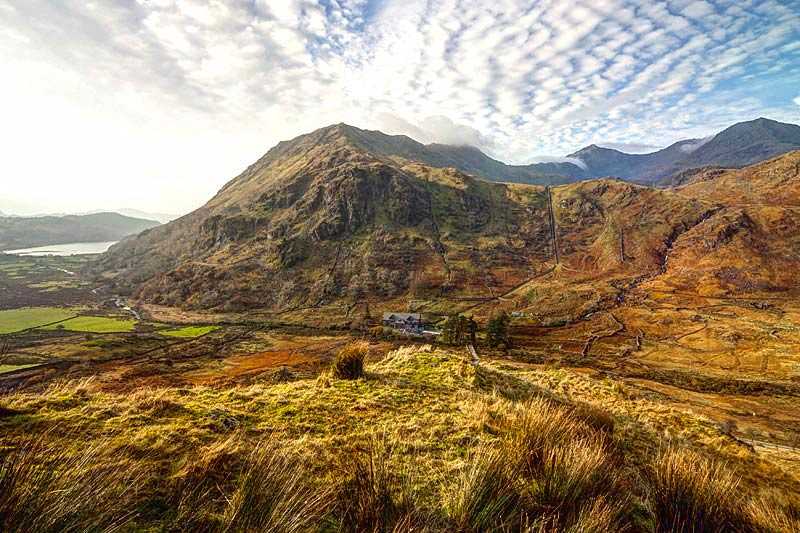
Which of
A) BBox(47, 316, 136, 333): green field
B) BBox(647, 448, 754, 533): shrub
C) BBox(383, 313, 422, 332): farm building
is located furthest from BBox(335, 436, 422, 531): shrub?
BBox(47, 316, 136, 333): green field

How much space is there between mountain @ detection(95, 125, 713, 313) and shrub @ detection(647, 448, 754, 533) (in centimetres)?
10477

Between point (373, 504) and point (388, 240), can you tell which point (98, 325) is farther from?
point (373, 504)

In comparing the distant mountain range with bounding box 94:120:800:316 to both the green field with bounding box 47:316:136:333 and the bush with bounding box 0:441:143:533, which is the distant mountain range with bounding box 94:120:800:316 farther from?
the bush with bounding box 0:441:143:533

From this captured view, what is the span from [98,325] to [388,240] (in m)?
88.0

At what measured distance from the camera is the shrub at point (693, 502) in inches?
141

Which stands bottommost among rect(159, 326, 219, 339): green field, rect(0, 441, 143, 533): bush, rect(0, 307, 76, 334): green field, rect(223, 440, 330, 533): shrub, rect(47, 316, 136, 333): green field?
rect(159, 326, 219, 339): green field

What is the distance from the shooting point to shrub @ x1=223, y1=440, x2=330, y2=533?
278 centimetres

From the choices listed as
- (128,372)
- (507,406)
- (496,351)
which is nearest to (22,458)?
(507,406)

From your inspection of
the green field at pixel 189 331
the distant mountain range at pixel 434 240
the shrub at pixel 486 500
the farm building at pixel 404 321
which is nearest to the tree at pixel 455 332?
the farm building at pixel 404 321

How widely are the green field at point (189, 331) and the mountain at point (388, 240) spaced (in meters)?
20.5

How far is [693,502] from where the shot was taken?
12.5 ft

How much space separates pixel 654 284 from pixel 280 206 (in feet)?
489

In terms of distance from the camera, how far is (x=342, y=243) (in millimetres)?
139625

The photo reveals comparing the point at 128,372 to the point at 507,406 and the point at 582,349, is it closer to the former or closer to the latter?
the point at 507,406
